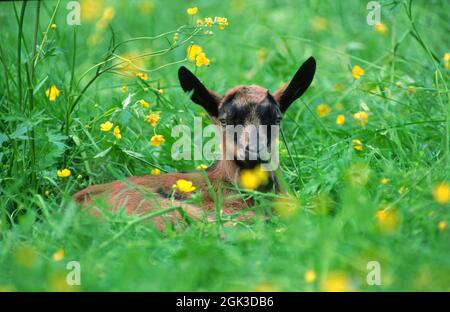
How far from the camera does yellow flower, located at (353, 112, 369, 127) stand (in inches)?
258

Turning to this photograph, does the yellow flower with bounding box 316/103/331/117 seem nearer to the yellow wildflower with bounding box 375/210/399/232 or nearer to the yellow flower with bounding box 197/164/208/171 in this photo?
the yellow flower with bounding box 197/164/208/171

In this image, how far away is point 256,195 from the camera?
549cm

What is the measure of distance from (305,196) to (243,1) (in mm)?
5360

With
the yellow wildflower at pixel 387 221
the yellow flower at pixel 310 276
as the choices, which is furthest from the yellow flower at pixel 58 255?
the yellow wildflower at pixel 387 221

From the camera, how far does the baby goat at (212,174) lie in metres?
5.42

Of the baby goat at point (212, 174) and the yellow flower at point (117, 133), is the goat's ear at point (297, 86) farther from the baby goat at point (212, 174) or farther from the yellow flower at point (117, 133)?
the yellow flower at point (117, 133)

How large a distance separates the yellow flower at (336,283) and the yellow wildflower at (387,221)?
0.34 metres

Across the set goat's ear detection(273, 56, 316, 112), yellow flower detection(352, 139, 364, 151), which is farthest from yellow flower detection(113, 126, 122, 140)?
yellow flower detection(352, 139, 364, 151)

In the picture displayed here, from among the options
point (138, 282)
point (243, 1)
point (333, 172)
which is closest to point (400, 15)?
point (243, 1)

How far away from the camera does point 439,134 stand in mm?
6121

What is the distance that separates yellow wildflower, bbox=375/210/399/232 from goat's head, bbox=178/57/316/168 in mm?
1086

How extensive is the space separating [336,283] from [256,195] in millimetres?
1569

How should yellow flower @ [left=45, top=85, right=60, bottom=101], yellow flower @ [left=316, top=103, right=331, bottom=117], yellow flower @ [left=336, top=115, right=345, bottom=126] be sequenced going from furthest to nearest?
yellow flower @ [left=316, top=103, right=331, bottom=117]
yellow flower @ [left=336, top=115, right=345, bottom=126]
yellow flower @ [left=45, top=85, right=60, bottom=101]
